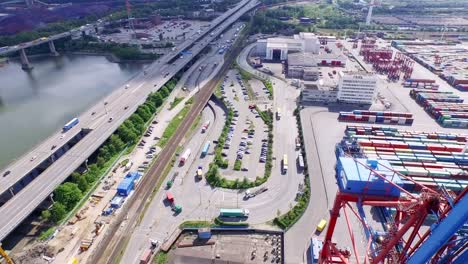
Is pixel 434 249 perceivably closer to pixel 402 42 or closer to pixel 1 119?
pixel 1 119

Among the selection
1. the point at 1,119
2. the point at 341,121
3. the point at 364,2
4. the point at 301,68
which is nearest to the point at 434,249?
the point at 341,121

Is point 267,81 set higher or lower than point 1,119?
higher

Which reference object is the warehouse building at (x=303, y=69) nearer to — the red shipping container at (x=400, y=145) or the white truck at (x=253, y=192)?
the red shipping container at (x=400, y=145)

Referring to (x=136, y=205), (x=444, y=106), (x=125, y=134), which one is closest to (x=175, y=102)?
(x=125, y=134)

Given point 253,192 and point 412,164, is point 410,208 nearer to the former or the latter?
point 253,192

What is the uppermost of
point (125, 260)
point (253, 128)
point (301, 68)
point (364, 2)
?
point (364, 2)

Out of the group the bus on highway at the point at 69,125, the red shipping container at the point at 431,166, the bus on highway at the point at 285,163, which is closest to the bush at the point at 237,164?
the bus on highway at the point at 285,163
